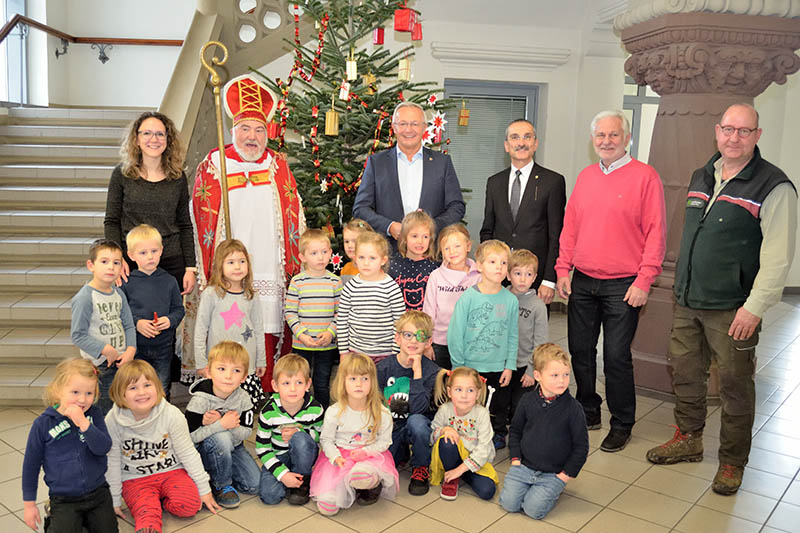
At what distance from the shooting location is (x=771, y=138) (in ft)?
28.5

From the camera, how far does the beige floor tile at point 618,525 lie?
2971 mm

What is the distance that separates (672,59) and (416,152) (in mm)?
1914

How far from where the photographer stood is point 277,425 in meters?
3.17

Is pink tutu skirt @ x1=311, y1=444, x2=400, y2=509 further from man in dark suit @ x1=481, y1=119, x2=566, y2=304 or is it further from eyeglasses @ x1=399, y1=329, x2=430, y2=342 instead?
man in dark suit @ x1=481, y1=119, x2=566, y2=304

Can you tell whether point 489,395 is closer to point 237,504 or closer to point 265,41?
point 237,504

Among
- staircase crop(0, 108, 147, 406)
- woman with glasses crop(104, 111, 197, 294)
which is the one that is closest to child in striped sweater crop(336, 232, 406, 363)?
woman with glasses crop(104, 111, 197, 294)

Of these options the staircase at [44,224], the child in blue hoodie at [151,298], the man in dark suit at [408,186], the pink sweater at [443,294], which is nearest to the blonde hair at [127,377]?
the child in blue hoodie at [151,298]

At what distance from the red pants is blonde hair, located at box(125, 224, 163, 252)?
1.14 meters

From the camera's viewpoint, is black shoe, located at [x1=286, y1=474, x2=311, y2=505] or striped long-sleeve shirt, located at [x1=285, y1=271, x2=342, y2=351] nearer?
black shoe, located at [x1=286, y1=474, x2=311, y2=505]

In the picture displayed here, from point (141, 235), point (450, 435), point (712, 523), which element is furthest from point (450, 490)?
point (141, 235)

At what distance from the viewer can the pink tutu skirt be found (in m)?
3.03

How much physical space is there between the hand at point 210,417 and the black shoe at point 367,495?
75 centimetres

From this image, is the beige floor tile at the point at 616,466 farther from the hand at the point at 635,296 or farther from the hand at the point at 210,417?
the hand at the point at 210,417

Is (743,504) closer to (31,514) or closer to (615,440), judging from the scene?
(615,440)
